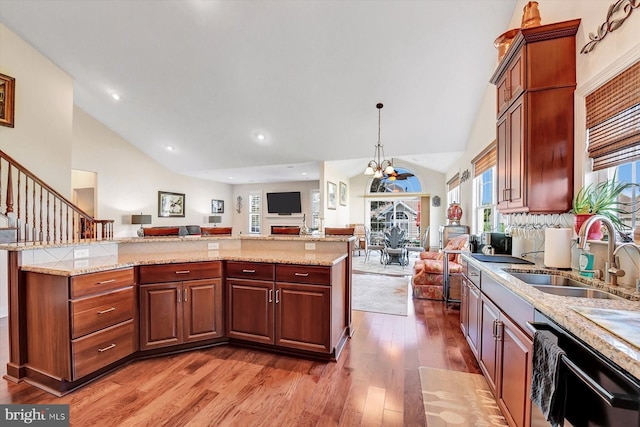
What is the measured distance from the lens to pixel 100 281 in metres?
2.11

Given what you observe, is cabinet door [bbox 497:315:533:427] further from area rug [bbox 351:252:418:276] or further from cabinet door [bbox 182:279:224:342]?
area rug [bbox 351:252:418:276]

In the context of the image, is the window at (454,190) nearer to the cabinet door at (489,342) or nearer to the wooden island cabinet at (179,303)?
the cabinet door at (489,342)

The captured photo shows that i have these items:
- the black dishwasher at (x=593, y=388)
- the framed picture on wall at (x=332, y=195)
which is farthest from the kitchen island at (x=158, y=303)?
the framed picture on wall at (x=332, y=195)

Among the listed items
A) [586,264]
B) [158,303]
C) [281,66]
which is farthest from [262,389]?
[281,66]

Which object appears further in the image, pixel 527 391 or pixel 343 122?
pixel 343 122

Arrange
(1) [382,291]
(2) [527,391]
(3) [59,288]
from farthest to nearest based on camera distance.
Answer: (1) [382,291]
(3) [59,288]
(2) [527,391]

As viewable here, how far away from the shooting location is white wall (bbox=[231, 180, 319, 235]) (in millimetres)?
10133

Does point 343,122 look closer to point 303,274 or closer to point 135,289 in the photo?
point 303,274

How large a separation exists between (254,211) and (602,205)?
10140mm

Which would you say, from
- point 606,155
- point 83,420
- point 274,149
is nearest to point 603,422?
point 606,155

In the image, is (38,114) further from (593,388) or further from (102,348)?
(593,388)

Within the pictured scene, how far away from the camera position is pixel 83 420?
1720 millimetres

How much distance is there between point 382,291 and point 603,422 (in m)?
3.82

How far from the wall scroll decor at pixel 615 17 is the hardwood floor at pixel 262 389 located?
2504mm
